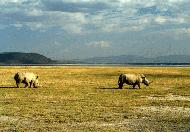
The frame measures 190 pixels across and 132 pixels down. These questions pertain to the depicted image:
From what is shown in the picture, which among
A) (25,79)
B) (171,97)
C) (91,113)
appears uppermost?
(25,79)

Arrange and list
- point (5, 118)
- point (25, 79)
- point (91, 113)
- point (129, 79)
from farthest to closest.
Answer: point (129, 79)
point (25, 79)
point (91, 113)
point (5, 118)

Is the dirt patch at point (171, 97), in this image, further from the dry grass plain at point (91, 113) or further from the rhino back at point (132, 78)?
the rhino back at point (132, 78)

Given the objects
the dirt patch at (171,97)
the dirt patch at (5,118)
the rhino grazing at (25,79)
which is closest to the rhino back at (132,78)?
the dirt patch at (171,97)

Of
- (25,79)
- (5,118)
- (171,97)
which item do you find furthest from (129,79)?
(5,118)

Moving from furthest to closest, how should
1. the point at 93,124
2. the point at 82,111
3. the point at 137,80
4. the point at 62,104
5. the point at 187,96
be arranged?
1. the point at 137,80
2. the point at 187,96
3. the point at 62,104
4. the point at 82,111
5. the point at 93,124

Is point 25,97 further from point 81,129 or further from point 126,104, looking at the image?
point 81,129

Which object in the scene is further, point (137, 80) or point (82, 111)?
point (137, 80)

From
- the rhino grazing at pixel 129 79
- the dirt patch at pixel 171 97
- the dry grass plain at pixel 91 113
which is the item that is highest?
the rhino grazing at pixel 129 79

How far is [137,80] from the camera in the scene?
44.6 meters

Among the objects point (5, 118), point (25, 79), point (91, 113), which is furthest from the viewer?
point (25, 79)

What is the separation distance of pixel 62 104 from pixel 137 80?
1676cm

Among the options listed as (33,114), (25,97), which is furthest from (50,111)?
(25,97)

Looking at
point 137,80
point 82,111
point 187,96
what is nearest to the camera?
point 82,111

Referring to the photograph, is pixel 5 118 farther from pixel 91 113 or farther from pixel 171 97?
pixel 171 97
